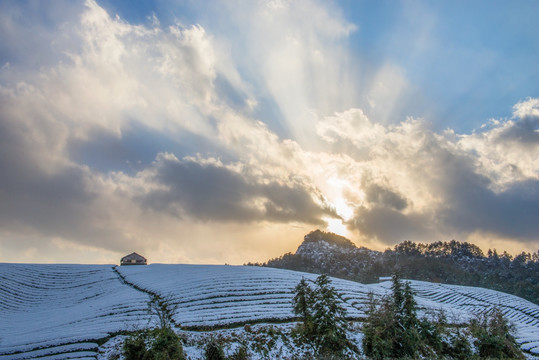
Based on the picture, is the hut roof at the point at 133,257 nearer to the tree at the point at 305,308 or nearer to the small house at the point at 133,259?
the small house at the point at 133,259

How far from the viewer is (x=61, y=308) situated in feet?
173

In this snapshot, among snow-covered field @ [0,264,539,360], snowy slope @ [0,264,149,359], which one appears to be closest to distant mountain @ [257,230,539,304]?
snow-covered field @ [0,264,539,360]

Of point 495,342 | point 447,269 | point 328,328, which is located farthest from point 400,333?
point 447,269

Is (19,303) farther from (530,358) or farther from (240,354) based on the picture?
(530,358)

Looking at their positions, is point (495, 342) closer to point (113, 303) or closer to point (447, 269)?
point (113, 303)

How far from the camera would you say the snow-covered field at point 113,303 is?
108 ft

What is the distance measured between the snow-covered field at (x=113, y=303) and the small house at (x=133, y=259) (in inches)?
874

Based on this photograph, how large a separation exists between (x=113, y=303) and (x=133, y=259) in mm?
71619

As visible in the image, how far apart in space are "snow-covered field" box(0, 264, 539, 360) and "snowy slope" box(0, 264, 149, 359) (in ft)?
0.28

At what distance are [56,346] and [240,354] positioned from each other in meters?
17.6

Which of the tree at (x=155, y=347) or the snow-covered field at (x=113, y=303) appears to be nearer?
the tree at (x=155, y=347)

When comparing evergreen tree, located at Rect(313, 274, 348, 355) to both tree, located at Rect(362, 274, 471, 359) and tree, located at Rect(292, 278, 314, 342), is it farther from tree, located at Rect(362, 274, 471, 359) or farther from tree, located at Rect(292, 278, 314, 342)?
tree, located at Rect(362, 274, 471, 359)

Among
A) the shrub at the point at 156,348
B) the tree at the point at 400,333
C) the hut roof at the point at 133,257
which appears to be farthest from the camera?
the hut roof at the point at 133,257

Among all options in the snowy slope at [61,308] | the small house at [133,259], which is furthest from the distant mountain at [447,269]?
the snowy slope at [61,308]
